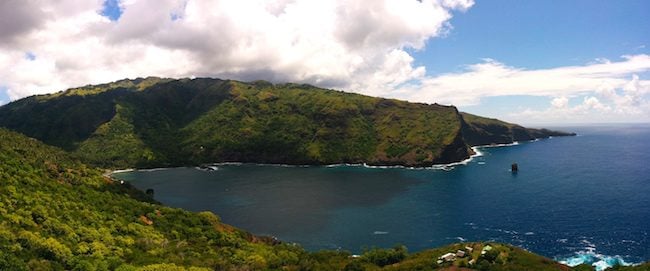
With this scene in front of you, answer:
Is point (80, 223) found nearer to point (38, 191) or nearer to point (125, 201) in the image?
point (38, 191)

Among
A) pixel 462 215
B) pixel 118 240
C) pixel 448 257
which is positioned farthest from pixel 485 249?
pixel 462 215

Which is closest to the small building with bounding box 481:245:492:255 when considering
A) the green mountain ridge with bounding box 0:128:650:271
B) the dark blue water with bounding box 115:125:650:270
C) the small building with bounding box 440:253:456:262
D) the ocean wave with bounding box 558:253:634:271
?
the green mountain ridge with bounding box 0:128:650:271

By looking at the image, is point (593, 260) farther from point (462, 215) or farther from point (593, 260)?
point (462, 215)

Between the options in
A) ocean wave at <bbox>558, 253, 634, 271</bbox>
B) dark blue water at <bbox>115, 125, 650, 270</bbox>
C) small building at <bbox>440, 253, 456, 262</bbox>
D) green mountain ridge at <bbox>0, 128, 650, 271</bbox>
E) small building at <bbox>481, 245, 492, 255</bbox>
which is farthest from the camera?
dark blue water at <bbox>115, 125, 650, 270</bbox>

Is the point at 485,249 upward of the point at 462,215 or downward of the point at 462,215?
upward

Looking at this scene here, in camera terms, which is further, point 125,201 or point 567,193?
point 567,193

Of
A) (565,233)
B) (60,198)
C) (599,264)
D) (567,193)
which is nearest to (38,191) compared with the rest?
(60,198)

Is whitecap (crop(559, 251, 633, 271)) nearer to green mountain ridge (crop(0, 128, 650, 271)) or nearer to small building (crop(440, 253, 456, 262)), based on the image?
green mountain ridge (crop(0, 128, 650, 271))

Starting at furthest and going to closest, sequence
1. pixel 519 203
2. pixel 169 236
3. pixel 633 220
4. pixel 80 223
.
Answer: pixel 519 203
pixel 633 220
pixel 169 236
pixel 80 223
